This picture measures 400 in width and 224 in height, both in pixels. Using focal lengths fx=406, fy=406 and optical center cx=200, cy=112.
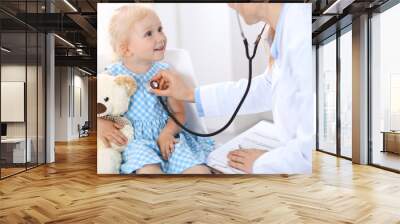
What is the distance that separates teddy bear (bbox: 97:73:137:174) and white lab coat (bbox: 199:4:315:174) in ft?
3.68

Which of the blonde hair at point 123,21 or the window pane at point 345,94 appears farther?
the window pane at point 345,94

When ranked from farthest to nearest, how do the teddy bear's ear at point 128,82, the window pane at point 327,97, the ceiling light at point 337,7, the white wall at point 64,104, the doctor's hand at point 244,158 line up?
1. the white wall at point 64,104
2. the window pane at point 327,97
3. the ceiling light at point 337,7
4. the doctor's hand at point 244,158
5. the teddy bear's ear at point 128,82

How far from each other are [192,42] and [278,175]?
253cm

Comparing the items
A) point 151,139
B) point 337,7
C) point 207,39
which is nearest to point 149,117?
point 151,139

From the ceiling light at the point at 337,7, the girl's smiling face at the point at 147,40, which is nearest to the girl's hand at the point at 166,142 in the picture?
the girl's smiling face at the point at 147,40

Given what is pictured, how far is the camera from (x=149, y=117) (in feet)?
20.0

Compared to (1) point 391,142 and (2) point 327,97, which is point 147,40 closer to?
(1) point 391,142

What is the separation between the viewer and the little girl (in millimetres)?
6074

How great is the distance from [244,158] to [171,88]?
153 centimetres

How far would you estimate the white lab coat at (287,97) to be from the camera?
606cm

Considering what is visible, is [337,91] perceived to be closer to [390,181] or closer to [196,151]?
[390,181]

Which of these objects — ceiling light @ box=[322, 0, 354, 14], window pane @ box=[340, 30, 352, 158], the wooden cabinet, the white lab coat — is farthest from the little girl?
window pane @ box=[340, 30, 352, 158]

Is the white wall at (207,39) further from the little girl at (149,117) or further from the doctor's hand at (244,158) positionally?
the doctor's hand at (244,158)

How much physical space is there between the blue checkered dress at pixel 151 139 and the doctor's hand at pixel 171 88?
9 centimetres
